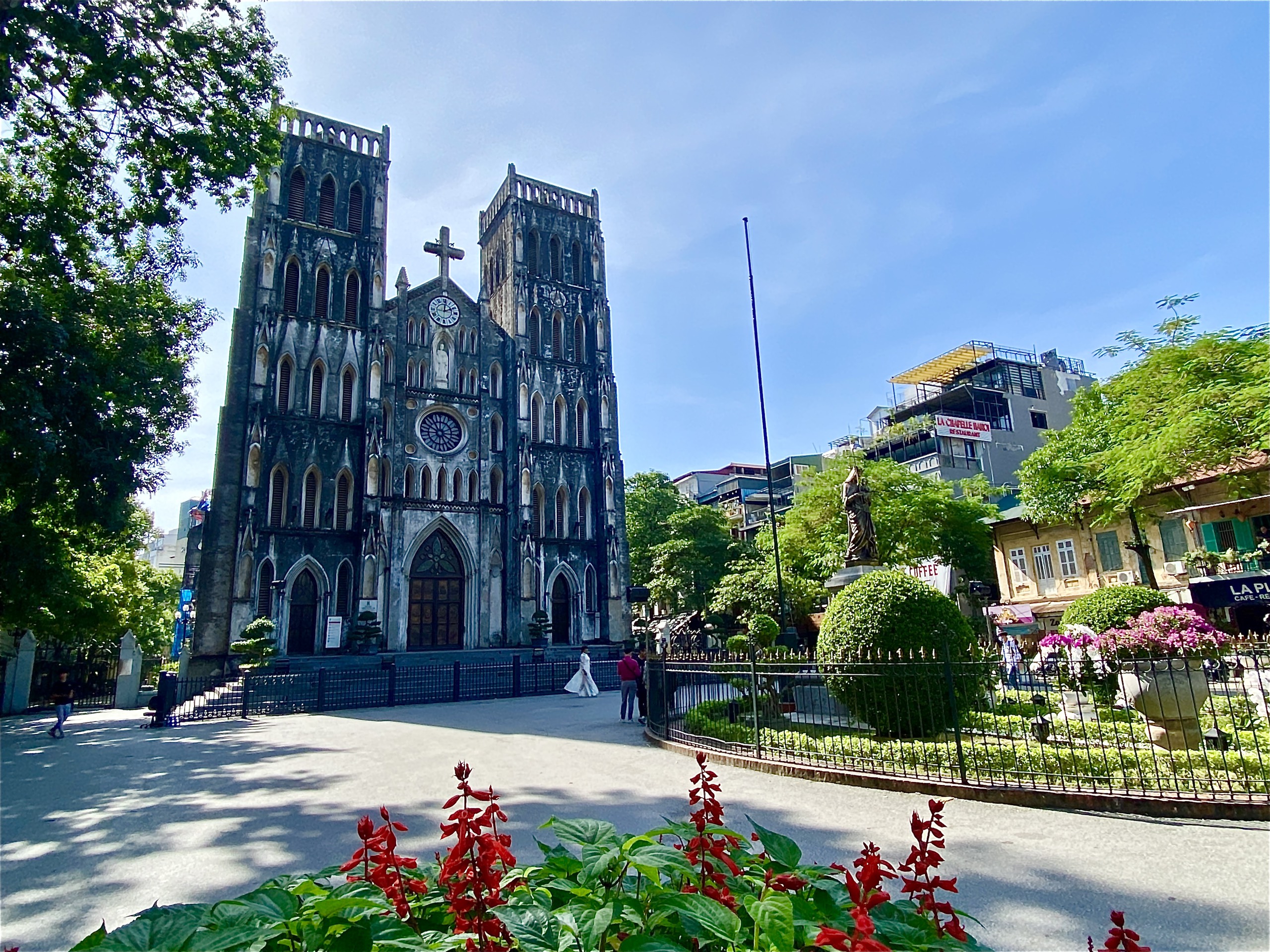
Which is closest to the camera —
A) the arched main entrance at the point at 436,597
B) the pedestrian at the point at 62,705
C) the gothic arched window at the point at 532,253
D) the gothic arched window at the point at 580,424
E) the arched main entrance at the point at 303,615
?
the pedestrian at the point at 62,705

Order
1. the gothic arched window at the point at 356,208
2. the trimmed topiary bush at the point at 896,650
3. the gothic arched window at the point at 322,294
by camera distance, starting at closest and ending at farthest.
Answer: the trimmed topiary bush at the point at 896,650, the gothic arched window at the point at 322,294, the gothic arched window at the point at 356,208

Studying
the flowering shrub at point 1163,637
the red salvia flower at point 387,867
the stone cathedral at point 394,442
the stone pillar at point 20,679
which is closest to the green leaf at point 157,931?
the red salvia flower at point 387,867

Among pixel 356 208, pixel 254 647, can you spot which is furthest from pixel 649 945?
pixel 356 208

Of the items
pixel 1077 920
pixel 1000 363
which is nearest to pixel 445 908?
pixel 1077 920

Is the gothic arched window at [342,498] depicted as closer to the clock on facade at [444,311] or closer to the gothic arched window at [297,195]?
the clock on facade at [444,311]

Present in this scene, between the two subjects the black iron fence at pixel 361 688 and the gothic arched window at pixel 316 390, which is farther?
the gothic arched window at pixel 316 390

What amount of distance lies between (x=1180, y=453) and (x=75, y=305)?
74.9 feet

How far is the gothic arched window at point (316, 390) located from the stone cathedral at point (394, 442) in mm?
62

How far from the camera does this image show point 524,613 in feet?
97.2

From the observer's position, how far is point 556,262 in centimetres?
3659

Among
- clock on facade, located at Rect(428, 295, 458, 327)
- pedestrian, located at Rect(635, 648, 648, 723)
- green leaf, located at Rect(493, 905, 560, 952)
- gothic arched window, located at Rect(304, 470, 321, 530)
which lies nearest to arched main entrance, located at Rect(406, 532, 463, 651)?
gothic arched window, located at Rect(304, 470, 321, 530)

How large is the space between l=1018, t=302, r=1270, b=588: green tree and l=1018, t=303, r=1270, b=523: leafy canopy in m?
0.02

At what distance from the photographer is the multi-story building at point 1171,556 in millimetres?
23828

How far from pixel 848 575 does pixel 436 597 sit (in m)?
20.1
